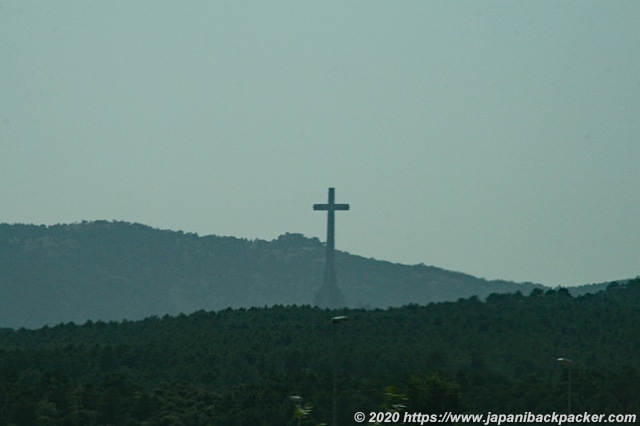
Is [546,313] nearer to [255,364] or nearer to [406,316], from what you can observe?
[406,316]

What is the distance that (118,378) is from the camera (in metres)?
138

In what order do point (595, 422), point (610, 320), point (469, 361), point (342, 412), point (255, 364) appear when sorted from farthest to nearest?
point (610, 320) → point (255, 364) → point (469, 361) → point (342, 412) → point (595, 422)


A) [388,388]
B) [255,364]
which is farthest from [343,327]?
[388,388]

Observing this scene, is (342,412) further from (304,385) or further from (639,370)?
(639,370)

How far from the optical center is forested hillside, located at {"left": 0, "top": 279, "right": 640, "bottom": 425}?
12169 cm

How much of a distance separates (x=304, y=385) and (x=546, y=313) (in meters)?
64.2

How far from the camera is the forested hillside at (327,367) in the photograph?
399 feet

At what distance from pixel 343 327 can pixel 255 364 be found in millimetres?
27228

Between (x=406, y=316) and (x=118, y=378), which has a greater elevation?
(x=406, y=316)

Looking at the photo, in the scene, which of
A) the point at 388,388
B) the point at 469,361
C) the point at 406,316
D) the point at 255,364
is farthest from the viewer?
the point at 406,316

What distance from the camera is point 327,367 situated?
15238cm

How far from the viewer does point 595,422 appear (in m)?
111

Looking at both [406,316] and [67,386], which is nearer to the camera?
[67,386]

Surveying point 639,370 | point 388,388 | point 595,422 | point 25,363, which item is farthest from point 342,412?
point 388,388
